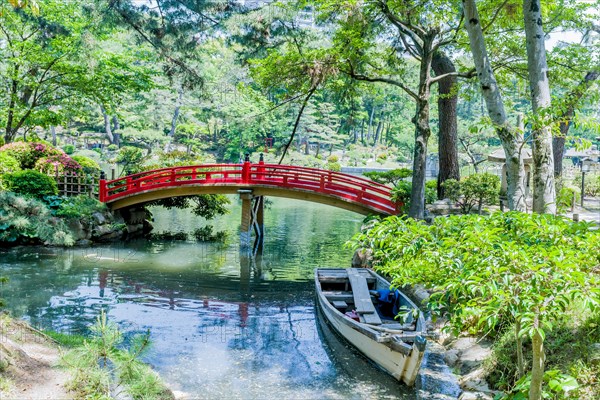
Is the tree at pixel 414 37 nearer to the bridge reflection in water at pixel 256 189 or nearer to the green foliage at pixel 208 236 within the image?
the bridge reflection in water at pixel 256 189

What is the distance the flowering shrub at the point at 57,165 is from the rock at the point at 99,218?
1729 millimetres

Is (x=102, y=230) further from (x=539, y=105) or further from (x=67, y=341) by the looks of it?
(x=539, y=105)

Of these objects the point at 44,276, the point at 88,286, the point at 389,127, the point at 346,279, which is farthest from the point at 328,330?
the point at 389,127

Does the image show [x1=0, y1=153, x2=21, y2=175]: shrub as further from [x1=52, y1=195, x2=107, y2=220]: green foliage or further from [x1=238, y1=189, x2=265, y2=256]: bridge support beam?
[x1=238, y1=189, x2=265, y2=256]: bridge support beam

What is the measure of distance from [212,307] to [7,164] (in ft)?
31.6

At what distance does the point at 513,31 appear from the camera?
575 inches

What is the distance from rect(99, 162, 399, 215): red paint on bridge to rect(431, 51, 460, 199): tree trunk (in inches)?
79.7

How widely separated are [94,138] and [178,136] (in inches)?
250

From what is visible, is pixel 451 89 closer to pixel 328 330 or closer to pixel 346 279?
pixel 346 279

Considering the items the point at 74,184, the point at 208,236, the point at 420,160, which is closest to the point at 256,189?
the point at 208,236

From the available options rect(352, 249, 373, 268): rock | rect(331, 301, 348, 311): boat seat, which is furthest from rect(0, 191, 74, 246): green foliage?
rect(331, 301, 348, 311): boat seat

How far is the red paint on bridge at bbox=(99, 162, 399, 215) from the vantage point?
50.5ft

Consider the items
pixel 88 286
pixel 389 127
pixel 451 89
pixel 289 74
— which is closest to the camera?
pixel 88 286

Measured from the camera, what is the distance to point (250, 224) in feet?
57.1
